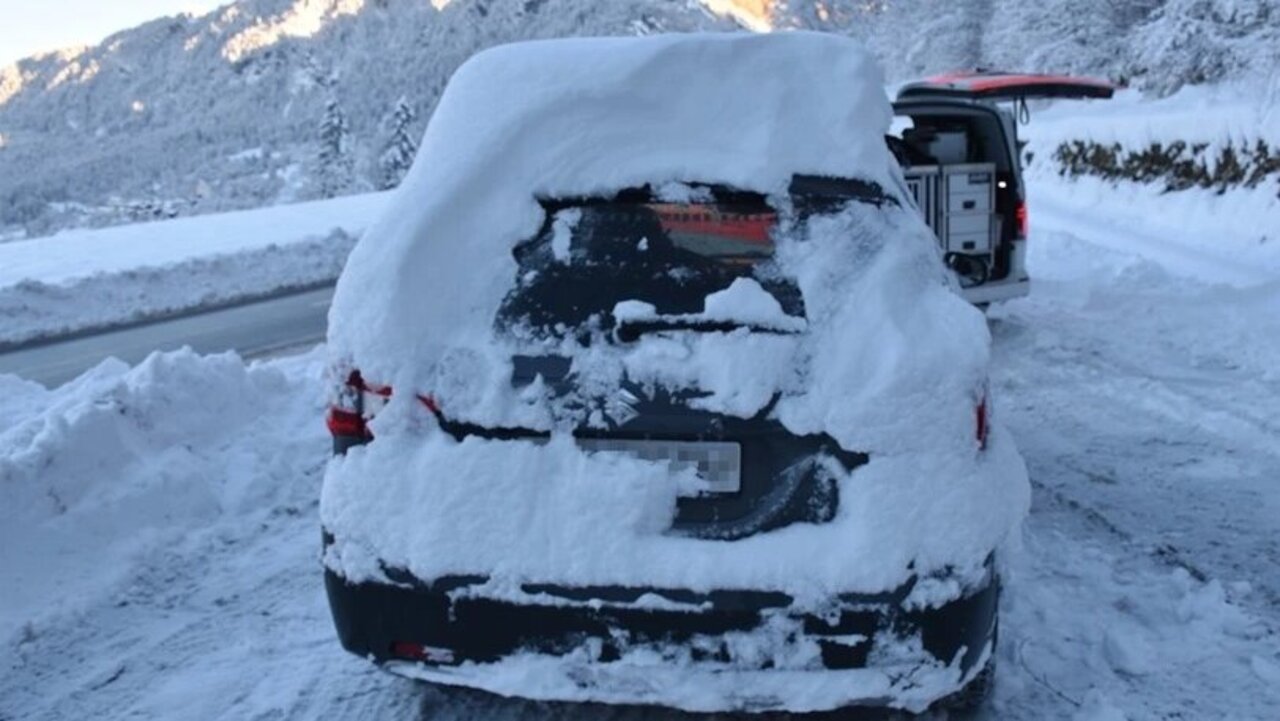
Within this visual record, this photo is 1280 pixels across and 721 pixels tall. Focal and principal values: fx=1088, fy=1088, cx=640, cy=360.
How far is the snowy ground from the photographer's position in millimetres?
13883

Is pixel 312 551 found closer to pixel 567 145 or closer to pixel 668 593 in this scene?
pixel 567 145

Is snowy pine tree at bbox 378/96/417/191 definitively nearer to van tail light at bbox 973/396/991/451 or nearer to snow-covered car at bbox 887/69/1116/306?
snow-covered car at bbox 887/69/1116/306

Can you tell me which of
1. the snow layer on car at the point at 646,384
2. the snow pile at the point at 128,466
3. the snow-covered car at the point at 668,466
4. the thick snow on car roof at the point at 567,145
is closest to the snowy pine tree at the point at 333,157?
the snow pile at the point at 128,466

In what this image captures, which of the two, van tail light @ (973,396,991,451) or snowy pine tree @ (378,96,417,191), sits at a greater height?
snowy pine tree @ (378,96,417,191)

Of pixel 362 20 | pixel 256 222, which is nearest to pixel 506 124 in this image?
pixel 256 222

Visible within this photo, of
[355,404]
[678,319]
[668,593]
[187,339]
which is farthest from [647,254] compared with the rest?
[187,339]

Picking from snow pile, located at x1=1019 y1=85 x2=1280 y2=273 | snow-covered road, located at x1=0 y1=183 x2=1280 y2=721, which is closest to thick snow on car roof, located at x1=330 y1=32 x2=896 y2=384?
snow-covered road, located at x1=0 y1=183 x2=1280 y2=721

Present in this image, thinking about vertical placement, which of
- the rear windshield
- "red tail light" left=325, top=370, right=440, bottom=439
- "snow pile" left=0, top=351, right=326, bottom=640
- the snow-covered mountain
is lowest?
"snow pile" left=0, top=351, right=326, bottom=640

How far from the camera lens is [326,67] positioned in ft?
437

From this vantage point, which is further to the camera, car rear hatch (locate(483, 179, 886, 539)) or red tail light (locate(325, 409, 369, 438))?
red tail light (locate(325, 409, 369, 438))

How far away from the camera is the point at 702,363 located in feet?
9.30

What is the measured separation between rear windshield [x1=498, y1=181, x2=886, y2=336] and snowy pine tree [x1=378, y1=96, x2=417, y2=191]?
2776 inches

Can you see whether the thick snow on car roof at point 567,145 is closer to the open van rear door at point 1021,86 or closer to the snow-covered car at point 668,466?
the snow-covered car at point 668,466

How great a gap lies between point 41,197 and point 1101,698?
369 feet
